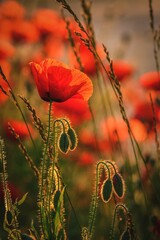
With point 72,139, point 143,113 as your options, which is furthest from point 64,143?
point 143,113

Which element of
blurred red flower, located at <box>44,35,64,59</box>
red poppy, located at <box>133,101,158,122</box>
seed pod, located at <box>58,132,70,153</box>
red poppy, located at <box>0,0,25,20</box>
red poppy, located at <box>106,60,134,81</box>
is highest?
red poppy, located at <box>0,0,25,20</box>

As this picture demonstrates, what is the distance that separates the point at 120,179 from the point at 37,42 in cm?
223

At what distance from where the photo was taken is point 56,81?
1.05m

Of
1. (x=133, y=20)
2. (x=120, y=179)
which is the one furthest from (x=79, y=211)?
(x=133, y=20)

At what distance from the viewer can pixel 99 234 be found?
1953 mm

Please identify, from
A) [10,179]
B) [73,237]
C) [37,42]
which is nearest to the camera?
[73,237]

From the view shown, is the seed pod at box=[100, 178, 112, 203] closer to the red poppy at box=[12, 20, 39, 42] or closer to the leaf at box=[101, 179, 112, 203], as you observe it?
the leaf at box=[101, 179, 112, 203]

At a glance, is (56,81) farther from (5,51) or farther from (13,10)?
(13,10)

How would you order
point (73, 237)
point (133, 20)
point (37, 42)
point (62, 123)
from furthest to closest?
point (133, 20)
point (37, 42)
point (73, 237)
point (62, 123)

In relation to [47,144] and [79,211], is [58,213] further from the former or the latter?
[79,211]

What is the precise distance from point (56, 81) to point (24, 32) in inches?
74.7

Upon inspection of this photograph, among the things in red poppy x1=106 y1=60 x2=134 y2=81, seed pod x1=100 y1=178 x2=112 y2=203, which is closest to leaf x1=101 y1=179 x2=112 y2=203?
seed pod x1=100 y1=178 x2=112 y2=203

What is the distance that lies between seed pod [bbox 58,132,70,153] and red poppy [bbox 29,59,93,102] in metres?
0.07

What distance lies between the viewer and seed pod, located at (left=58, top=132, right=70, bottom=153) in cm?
102
